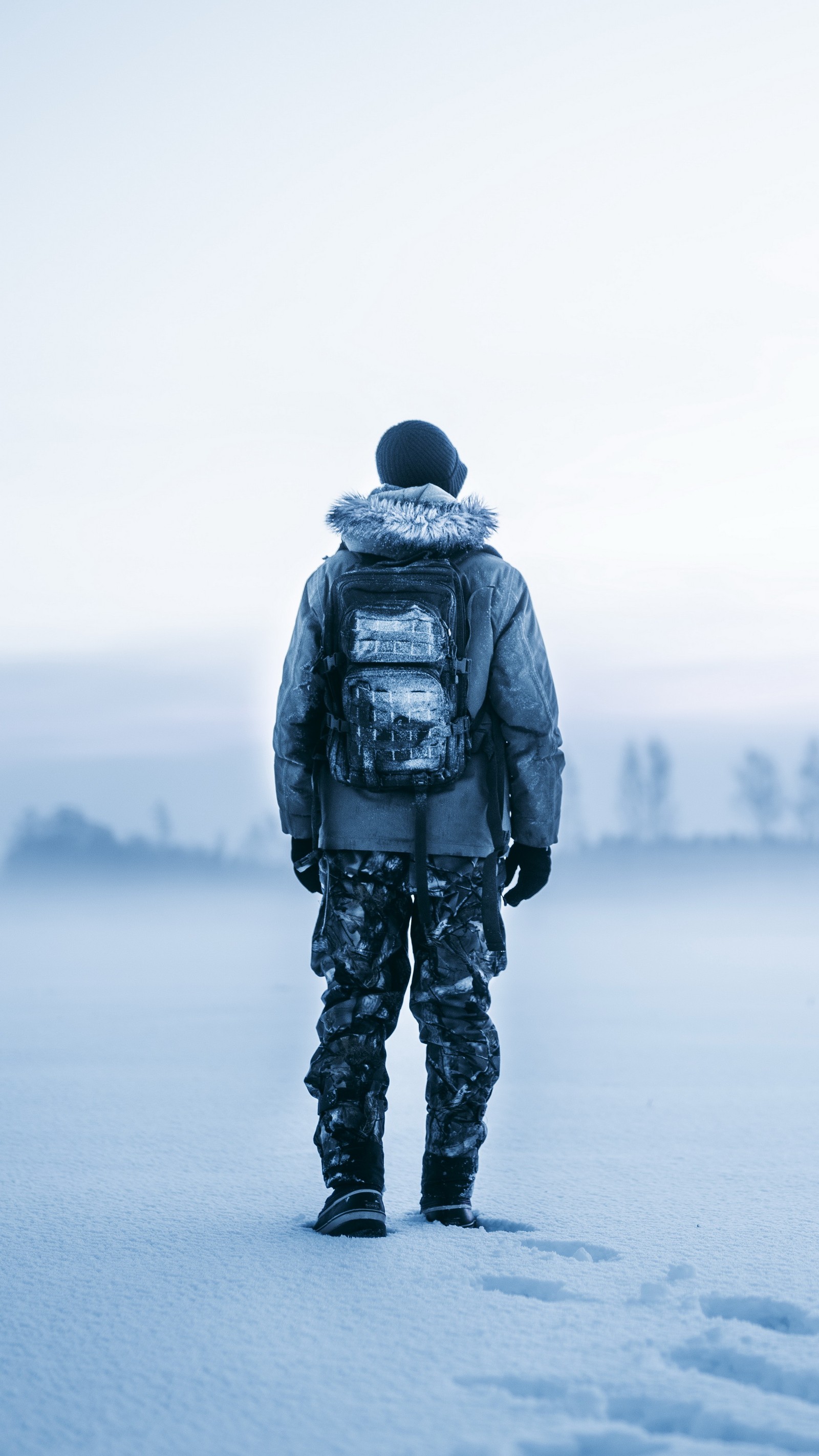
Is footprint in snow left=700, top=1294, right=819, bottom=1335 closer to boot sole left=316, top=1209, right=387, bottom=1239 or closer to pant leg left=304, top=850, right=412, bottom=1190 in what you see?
boot sole left=316, top=1209, right=387, bottom=1239

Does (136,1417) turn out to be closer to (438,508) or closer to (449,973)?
(449,973)

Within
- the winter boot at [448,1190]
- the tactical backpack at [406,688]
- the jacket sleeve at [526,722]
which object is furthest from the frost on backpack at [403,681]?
the winter boot at [448,1190]

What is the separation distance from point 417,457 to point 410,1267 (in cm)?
169

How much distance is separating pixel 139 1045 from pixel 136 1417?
11.9ft

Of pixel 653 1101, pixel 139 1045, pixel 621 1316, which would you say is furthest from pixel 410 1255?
pixel 139 1045

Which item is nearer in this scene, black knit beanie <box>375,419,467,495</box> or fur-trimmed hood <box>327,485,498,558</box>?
fur-trimmed hood <box>327,485,498,558</box>

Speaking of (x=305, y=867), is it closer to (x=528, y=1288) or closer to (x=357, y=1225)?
(x=357, y=1225)

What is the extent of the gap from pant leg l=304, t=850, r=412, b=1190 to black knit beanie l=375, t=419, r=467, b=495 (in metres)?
0.88

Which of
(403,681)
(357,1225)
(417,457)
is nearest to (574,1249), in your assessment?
(357,1225)

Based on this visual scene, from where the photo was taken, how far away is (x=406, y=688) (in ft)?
7.82

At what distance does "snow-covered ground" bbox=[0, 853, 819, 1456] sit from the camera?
1.46 m

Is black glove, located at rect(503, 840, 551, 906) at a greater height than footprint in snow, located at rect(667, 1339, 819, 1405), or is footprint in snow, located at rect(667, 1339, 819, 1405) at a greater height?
black glove, located at rect(503, 840, 551, 906)

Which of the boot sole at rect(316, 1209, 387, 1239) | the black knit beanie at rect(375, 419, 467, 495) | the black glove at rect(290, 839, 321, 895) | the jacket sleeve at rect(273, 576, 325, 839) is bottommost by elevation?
the boot sole at rect(316, 1209, 387, 1239)

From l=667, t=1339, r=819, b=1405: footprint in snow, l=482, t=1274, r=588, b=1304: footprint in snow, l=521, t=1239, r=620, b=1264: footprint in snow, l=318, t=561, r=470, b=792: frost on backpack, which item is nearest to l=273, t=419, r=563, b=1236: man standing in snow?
l=318, t=561, r=470, b=792: frost on backpack
